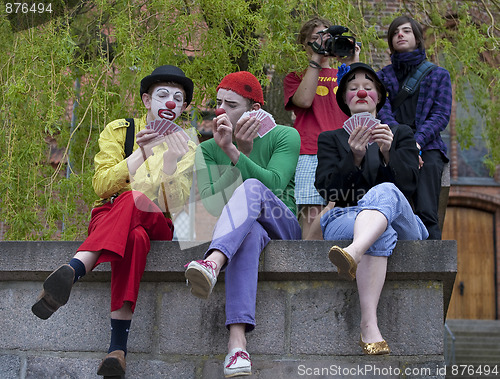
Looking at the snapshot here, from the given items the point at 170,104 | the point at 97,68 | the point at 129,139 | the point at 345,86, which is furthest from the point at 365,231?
the point at 97,68

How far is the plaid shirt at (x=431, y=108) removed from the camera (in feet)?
13.9

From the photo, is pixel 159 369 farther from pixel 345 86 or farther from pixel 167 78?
pixel 345 86

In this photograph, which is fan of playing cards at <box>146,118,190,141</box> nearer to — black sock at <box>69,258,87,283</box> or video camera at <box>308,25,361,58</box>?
black sock at <box>69,258,87,283</box>

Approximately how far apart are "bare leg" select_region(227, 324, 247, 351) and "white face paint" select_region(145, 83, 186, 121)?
1.29 meters

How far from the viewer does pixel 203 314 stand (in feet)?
11.5

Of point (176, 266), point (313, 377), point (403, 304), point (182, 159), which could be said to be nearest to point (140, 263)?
point (176, 266)

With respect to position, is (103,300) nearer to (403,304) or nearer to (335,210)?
(335,210)

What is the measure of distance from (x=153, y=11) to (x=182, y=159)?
1.90 metres

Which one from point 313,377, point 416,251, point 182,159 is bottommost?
point 313,377

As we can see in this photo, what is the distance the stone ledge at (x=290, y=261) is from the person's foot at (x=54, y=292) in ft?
1.56

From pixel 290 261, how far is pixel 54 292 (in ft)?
3.71

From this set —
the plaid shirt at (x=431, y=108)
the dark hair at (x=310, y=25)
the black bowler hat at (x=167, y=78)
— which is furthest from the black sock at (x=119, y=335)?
the dark hair at (x=310, y=25)

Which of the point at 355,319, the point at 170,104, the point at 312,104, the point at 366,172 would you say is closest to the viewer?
the point at 355,319

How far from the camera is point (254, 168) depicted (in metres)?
3.58
